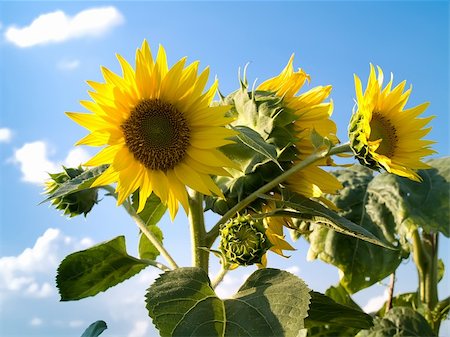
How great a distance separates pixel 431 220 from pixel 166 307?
1.02m

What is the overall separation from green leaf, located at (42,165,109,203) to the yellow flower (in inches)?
12.4

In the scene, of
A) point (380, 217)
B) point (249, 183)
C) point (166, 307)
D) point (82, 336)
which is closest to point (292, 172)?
point (249, 183)

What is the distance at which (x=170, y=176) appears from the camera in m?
1.12

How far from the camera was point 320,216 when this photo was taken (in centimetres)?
109

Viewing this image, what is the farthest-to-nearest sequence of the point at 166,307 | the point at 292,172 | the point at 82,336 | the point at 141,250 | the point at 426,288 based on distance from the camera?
1. the point at 426,288
2. the point at 141,250
3. the point at 82,336
4. the point at 292,172
5. the point at 166,307

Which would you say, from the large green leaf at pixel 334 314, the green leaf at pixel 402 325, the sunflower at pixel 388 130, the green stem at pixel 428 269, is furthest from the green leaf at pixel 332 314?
the green stem at pixel 428 269

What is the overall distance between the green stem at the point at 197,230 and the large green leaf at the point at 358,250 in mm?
608

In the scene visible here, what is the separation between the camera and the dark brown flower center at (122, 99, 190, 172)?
1116 mm

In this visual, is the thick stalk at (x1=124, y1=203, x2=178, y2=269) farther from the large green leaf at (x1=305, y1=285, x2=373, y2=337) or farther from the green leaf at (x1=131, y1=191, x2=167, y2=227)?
the large green leaf at (x1=305, y1=285, x2=373, y2=337)

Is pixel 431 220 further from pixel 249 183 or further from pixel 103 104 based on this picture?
pixel 103 104

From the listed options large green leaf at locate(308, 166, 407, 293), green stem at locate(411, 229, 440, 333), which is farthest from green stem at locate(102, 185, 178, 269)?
green stem at locate(411, 229, 440, 333)

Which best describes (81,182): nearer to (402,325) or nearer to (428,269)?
(402,325)

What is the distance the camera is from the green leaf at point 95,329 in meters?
1.19

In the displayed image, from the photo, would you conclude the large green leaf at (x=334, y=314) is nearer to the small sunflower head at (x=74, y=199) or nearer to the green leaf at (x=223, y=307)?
the green leaf at (x=223, y=307)
